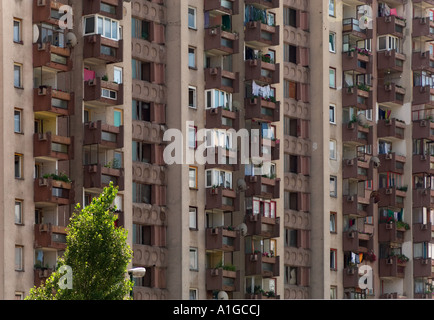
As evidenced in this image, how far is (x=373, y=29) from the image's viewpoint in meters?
89.1

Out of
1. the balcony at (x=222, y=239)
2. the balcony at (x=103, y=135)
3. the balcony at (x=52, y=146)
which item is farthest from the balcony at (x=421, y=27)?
the balcony at (x=52, y=146)

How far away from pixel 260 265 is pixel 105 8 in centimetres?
1898

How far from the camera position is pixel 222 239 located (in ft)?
242

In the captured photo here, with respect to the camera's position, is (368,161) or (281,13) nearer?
(281,13)

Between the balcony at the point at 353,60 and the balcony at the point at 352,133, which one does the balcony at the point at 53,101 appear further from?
the balcony at the point at 353,60

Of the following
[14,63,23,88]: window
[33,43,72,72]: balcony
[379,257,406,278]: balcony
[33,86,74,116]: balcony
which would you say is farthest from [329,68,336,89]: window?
[14,63,23,88]: window

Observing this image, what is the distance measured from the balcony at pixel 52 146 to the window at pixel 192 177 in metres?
10.4

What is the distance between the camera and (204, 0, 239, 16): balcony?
75.1m

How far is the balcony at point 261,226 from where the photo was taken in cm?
7656

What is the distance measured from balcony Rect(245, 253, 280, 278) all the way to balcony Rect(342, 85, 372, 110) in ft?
46.3

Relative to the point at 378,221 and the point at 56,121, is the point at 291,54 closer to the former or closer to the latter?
the point at 378,221

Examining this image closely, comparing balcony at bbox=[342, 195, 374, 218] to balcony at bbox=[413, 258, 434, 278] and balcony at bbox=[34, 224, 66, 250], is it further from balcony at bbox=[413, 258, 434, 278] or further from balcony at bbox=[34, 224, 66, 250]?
balcony at bbox=[34, 224, 66, 250]
